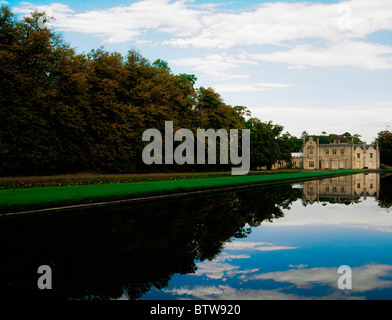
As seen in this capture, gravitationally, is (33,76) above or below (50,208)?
above

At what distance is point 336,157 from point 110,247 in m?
92.6

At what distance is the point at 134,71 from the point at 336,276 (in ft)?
121

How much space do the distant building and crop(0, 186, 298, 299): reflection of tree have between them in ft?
267

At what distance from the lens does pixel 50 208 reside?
12.2m

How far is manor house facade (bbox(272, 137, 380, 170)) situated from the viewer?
89.9 metres

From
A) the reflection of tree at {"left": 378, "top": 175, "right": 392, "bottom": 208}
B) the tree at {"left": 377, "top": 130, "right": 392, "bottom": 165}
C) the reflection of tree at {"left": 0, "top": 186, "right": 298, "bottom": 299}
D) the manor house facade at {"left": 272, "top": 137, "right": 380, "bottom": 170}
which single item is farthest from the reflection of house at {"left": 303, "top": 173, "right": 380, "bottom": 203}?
the tree at {"left": 377, "top": 130, "right": 392, "bottom": 165}

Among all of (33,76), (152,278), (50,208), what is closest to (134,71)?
(33,76)

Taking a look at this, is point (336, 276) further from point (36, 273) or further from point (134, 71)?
point (134, 71)

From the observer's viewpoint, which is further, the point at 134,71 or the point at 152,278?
the point at 134,71

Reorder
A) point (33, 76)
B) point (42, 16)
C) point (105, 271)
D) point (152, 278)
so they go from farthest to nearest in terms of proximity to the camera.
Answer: point (42, 16) < point (33, 76) < point (105, 271) < point (152, 278)

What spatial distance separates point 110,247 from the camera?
7078 mm

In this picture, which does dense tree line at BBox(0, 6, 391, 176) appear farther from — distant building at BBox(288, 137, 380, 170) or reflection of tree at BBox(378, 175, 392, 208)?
distant building at BBox(288, 137, 380, 170)

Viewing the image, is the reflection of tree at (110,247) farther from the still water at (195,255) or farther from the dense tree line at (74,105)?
the dense tree line at (74,105)

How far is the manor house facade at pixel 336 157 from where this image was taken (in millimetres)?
89875
